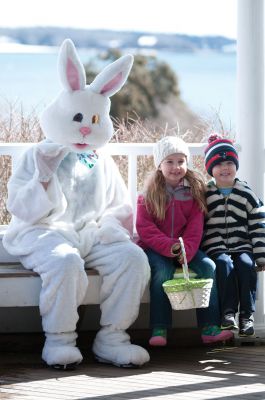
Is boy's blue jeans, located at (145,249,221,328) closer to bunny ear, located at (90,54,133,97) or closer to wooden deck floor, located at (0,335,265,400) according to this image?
wooden deck floor, located at (0,335,265,400)

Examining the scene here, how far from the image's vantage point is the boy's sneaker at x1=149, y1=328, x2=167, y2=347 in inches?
185

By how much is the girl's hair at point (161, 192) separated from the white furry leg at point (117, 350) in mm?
607

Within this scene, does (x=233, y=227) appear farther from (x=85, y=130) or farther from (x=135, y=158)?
(x=85, y=130)

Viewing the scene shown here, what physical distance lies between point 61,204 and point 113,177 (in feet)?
1.08

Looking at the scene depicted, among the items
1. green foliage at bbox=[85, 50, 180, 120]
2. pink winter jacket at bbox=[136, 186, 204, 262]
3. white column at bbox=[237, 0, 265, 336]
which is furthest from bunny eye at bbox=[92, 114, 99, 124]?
green foliage at bbox=[85, 50, 180, 120]

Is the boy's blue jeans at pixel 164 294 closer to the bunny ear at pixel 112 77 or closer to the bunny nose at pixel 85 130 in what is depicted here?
the bunny nose at pixel 85 130

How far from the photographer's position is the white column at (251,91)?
17.0ft

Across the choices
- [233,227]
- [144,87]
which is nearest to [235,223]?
[233,227]

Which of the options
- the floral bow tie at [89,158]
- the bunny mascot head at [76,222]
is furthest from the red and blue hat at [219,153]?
the floral bow tie at [89,158]

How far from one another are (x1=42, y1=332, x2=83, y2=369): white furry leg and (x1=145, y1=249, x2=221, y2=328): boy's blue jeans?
387 mm

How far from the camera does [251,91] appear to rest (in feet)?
17.0

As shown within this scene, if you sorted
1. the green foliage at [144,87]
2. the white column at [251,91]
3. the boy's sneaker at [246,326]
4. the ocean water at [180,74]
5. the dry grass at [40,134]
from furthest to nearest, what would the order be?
the ocean water at [180,74], the green foliage at [144,87], the dry grass at [40,134], the white column at [251,91], the boy's sneaker at [246,326]

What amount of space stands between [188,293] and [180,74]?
1931 centimetres

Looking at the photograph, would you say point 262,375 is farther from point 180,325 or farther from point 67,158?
point 67,158
